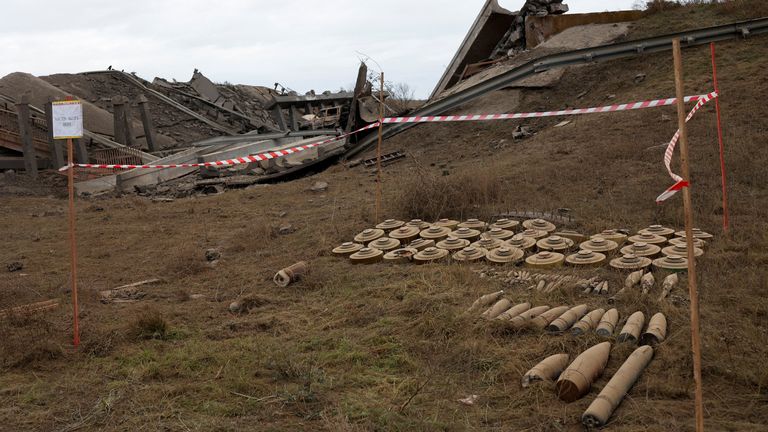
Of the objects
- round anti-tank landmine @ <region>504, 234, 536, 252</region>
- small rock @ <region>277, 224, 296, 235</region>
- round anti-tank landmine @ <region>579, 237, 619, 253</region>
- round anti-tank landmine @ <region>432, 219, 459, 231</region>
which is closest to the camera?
round anti-tank landmine @ <region>579, 237, 619, 253</region>

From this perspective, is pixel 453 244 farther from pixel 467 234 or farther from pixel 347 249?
pixel 347 249

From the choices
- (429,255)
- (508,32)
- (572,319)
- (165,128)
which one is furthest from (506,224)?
(165,128)

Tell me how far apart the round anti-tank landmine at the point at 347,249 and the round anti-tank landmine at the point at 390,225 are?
0.63 m

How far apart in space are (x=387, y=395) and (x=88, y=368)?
7.62 ft

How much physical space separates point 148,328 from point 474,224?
14.2ft

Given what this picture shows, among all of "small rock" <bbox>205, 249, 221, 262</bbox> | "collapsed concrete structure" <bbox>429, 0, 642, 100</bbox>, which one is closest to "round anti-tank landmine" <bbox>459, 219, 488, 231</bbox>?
"small rock" <bbox>205, 249, 221, 262</bbox>

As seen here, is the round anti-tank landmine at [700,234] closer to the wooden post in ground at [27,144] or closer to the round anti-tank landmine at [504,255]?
the round anti-tank landmine at [504,255]

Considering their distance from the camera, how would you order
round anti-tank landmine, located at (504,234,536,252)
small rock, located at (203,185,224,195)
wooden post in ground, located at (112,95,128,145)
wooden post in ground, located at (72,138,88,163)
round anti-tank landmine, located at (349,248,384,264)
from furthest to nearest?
wooden post in ground, located at (112,95,128,145), wooden post in ground, located at (72,138,88,163), small rock, located at (203,185,224,195), round anti-tank landmine, located at (349,248,384,264), round anti-tank landmine, located at (504,234,536,252)

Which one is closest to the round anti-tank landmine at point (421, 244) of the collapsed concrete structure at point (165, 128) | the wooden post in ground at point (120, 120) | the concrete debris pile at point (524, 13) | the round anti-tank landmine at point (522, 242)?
the round anti-tank landmine at point (522, 242)

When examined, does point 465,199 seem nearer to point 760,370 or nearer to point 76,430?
point 760,370

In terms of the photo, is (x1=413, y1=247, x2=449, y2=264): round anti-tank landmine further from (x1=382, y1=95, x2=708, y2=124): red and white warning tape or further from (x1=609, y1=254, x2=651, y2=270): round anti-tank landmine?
(x1=382, y1=95, x2=708, y2=124): red and white warning tape

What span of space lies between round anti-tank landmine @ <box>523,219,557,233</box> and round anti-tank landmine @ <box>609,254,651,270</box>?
144cm

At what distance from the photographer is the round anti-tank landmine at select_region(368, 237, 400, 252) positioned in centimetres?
812

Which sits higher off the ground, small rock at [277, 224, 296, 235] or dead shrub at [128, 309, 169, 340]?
small rock at [277, 224, 296, 235]
